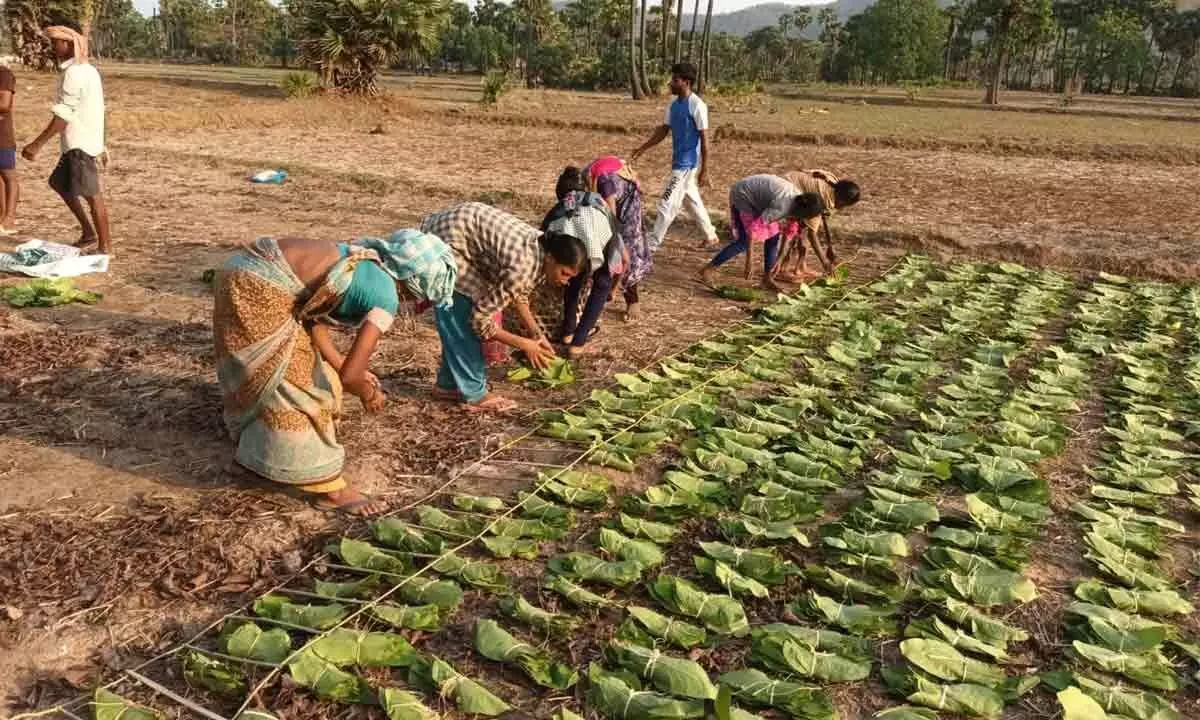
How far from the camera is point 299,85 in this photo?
2133 cm

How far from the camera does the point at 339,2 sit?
2141cm

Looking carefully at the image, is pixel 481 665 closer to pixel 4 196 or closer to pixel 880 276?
pixel 880 276

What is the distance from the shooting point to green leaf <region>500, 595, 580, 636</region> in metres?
2.74

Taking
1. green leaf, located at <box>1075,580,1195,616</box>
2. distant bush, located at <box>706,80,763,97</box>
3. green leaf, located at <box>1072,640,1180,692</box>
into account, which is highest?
distant bush, located at <box>706,80,763,97</box>

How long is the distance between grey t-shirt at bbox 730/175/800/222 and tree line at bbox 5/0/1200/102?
684 inches

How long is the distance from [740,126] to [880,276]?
1308 centimetres

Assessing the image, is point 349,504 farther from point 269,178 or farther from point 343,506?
point 269,178

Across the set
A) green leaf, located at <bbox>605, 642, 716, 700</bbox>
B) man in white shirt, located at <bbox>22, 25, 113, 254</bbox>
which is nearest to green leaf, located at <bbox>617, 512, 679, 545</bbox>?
green leaf, located at <bbox>605, 642, 716, 700</bbox>

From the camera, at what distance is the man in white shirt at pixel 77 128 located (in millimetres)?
6367

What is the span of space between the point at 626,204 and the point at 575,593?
348 centimetres

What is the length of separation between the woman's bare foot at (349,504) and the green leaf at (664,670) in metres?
1.23

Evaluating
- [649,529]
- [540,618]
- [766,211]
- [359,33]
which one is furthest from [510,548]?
[359,33]

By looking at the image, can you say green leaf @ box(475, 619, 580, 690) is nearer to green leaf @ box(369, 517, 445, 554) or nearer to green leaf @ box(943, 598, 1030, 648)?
green leaf @ box(369, 517, 445, 554)

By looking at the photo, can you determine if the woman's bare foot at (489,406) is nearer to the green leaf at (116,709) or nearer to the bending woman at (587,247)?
the bending woman at (587,247)
